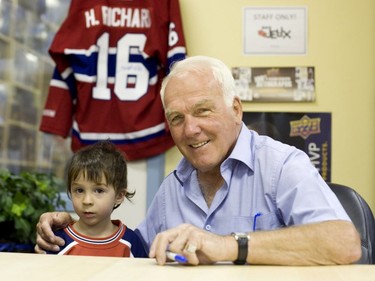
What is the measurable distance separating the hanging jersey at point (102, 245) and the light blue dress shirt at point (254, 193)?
0.15 meters

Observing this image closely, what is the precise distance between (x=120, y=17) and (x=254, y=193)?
5.62 ft

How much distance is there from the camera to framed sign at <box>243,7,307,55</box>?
3262mm

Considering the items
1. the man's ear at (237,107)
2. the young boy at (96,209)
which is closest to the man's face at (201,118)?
the man's ear at (237,107)

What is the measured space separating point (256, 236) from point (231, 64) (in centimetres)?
188

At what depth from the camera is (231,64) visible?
3270 mm

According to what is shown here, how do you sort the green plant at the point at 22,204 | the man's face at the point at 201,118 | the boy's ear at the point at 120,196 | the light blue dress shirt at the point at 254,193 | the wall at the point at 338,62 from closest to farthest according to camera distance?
the light blue dress shirt at the point at 254,193, the man's face at the point at 201,118, the boy's ear at the point at 120,196, the green plant at the point at 22,204, the wall at the point at 338,62

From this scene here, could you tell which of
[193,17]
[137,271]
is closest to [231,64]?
[193,17]

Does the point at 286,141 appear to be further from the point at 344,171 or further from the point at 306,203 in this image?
the point at 306,203

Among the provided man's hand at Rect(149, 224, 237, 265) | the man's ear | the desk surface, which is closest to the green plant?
the man's ear

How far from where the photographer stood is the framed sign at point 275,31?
3.26 meters

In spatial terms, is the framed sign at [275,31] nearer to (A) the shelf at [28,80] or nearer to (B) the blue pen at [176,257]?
(A) the shelf at [28,80]

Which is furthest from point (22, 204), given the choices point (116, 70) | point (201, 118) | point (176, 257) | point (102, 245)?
point (176, 257)

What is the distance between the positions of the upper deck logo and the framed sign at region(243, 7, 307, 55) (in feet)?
1.18

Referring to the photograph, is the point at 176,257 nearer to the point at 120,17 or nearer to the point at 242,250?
the point at 242,250
